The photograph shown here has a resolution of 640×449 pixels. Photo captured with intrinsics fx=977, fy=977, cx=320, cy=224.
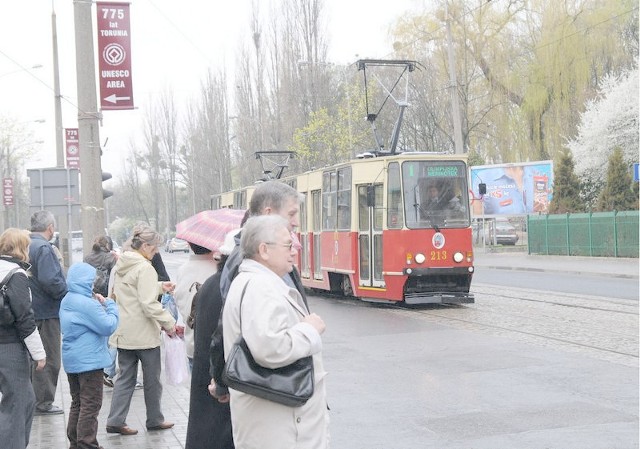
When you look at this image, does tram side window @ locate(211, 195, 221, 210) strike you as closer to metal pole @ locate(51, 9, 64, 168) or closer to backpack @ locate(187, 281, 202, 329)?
metal pole @ locate(51, 9, 64, 168)

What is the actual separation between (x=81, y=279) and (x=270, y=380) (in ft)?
12.6

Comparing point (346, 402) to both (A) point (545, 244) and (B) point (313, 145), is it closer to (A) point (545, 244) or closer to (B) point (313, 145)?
(A) point (545, 244)

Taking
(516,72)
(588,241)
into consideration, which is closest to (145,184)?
(516,72)

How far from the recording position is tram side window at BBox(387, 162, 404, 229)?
58.5 ft

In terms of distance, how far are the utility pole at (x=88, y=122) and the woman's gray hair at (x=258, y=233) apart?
632 centimetres

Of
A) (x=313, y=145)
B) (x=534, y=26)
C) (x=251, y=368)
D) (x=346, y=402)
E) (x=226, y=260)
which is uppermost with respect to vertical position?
(x=534, y=26)

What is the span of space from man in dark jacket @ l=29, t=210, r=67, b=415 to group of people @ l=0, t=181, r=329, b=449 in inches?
0.5

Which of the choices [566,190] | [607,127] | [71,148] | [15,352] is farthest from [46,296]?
[607,127]

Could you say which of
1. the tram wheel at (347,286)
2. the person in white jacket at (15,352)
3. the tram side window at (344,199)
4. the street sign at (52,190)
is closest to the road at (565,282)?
the tram wheel at (347,286)

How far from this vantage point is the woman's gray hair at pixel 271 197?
4762 mm

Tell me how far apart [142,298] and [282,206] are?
327 cm

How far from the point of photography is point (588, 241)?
3731 cm

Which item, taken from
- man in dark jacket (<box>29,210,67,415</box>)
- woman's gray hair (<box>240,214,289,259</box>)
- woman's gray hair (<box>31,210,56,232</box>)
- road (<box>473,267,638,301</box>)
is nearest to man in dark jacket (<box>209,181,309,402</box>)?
woman's gray hair (<box>240,214,289,259</box>)

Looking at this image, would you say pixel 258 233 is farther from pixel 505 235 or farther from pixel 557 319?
pixel 505 235
